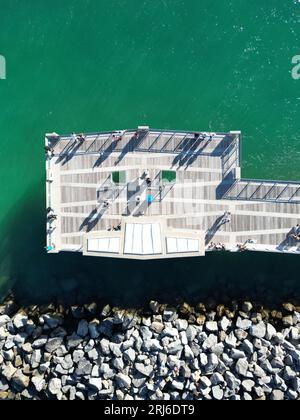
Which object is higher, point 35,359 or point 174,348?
point 174,348

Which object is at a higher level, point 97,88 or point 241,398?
point 97,88

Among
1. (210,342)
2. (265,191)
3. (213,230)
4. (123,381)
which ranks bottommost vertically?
(123,381)

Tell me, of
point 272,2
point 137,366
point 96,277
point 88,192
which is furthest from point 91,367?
point 272,2

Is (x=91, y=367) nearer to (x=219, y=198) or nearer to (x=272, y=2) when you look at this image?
(x=219, y=198)

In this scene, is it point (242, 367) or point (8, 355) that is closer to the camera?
point (242, 367)

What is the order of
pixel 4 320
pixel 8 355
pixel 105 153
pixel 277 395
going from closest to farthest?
pixel 105 153
pixel 277 395
pixel 8 355
pixel 4 320

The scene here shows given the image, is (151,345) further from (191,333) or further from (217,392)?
(217,392)

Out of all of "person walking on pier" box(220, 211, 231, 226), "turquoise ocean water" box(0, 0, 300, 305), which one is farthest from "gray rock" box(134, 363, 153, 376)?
"person walking on pier" box(220, 211, 231, 226)

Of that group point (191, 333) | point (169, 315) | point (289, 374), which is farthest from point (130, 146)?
point (289, 374)

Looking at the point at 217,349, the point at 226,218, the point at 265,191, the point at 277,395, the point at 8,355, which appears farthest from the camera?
the point at 8,355
